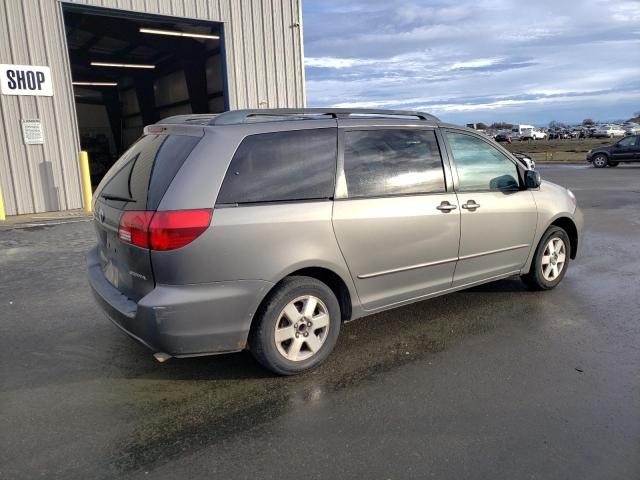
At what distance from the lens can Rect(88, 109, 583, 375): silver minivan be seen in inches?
126

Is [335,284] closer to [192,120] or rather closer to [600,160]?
[192,120]

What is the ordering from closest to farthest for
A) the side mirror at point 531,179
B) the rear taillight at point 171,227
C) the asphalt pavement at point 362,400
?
the asphalt pavement at point 362,400
the rear taillight at point 171,227
the side mirror at point 531,179

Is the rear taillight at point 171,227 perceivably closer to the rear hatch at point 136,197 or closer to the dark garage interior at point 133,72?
the rear hatch at point 136,197

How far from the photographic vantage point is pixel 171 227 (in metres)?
3.12

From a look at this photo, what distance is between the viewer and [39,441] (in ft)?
9.50

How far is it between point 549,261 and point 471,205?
1.49 m

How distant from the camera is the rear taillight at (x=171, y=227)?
313 cm

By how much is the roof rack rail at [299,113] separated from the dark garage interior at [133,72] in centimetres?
1082

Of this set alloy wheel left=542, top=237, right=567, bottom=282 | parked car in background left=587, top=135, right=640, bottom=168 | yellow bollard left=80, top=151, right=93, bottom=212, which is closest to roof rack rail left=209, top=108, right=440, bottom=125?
alloy wheel left=542, top=237, right=567, bottom=282

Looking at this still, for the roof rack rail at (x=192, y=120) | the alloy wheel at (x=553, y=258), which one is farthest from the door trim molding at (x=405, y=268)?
the roof rack rail at (x=192, y=120)

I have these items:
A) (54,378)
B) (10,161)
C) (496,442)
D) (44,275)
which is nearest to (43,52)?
(10,161)

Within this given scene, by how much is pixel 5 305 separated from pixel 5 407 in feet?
7.95

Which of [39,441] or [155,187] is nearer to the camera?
[39,441]

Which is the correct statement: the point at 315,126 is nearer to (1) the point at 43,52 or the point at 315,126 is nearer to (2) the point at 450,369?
(2) the point at 450,369
